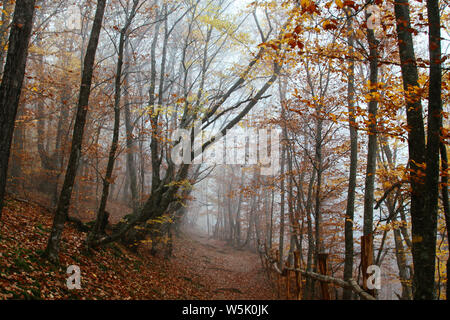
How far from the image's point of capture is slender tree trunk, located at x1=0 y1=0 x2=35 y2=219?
434 cm

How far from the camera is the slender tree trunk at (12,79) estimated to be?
4.34 meters

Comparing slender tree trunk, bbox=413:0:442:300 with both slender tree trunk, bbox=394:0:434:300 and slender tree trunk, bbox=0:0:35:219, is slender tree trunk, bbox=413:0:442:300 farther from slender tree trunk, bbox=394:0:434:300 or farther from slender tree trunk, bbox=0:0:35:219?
slender tree trunk, bbox=0:0:35:219

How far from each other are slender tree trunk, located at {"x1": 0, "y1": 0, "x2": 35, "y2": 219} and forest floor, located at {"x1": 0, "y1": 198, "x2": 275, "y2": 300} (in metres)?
1.48

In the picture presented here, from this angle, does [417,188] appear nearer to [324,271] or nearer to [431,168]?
[431,168]

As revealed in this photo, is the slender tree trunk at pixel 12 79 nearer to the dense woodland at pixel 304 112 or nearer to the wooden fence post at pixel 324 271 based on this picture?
the dense woodland at pixel 304 112

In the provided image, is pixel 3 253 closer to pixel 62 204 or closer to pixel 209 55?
pixel 62 204

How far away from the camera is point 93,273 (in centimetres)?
682

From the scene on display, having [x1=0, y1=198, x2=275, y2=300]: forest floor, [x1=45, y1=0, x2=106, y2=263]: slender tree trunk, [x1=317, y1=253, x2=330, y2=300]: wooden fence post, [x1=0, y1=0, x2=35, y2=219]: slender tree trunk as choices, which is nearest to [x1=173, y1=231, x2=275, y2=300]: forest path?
[x1=0, y1=198, x2=275, y2=300]: forest floor

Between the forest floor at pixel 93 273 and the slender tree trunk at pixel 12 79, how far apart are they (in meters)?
1.48

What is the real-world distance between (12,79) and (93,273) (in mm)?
4723

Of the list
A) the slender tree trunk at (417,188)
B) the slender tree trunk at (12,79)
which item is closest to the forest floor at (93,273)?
the slender tree trunk at (12,79)

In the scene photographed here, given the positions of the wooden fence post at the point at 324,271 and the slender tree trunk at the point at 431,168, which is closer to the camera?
the slender tree trunk at the point at 431,168

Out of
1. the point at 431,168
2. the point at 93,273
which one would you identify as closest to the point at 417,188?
the point at 431,168
